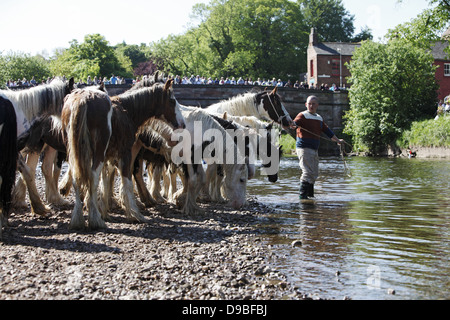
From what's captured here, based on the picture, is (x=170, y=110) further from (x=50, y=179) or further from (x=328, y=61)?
(x=328, y=61)

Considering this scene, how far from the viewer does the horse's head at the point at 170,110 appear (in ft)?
31.9

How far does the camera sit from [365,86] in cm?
4728

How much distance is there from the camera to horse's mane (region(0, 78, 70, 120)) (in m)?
8.41

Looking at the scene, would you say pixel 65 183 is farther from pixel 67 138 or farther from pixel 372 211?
pixel 372 211

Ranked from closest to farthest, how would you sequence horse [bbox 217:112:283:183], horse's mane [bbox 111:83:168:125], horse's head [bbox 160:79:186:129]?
horse's mane [bbox 111:83:168:125] → horse's head [bbox 160:79:186:129] → horse [bbox 217:112:283:183]

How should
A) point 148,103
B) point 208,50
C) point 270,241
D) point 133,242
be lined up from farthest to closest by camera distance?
point 208,50 → point 148,103 → point 270,241 → point 133,242

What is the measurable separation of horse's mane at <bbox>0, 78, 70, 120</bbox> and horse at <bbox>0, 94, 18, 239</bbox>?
66cm

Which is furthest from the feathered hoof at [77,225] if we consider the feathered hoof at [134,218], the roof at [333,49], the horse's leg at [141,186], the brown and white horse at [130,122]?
the roof at [333,49]

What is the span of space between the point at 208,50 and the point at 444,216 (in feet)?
220

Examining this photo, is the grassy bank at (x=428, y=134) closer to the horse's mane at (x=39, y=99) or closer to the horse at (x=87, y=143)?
the horse's mane at (x=39, y=99)

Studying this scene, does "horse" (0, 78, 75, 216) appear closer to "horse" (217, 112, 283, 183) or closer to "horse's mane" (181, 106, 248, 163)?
"horse's mane" (181, 106, 248, 163)

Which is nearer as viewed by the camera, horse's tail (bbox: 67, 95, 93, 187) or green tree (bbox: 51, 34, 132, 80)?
horse's tail (bbox: 67, 95, 93, 187)

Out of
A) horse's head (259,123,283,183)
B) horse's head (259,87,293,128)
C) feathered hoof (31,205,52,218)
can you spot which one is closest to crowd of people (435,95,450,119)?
horse's head (259,87,293,128)
